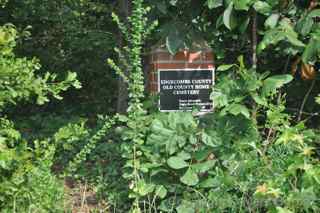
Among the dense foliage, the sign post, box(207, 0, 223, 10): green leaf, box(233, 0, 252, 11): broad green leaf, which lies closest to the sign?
the sign post

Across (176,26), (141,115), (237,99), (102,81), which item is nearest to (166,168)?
(141,115)

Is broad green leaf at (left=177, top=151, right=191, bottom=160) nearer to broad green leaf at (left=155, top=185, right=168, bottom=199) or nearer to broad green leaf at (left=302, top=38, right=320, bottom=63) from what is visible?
broad green leaf at (left=155, top=185, right=168, bottom=199)

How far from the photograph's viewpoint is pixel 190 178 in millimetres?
3455

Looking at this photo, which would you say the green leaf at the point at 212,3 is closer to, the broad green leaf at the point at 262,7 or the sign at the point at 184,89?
the broad green leaf at the point at 262,7

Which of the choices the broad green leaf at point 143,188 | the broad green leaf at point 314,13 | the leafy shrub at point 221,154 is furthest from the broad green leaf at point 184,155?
the broad green leaf at point 314,13

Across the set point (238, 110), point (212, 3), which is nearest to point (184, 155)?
point (238, 110)

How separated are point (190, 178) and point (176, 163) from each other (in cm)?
12

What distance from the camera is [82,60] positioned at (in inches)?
364

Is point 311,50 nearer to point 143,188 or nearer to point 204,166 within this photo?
point 204,166

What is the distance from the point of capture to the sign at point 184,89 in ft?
13.0

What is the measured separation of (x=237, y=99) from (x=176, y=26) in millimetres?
633

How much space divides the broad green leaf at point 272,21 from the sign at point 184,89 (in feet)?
2.49

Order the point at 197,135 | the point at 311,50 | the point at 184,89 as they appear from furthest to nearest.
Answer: the point at 184,89 → the point at 197,135 → the point at 311,50

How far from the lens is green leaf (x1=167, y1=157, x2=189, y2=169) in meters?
3.47
